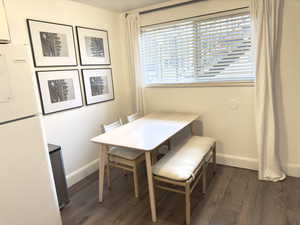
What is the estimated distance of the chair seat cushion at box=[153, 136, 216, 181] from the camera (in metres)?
1.80

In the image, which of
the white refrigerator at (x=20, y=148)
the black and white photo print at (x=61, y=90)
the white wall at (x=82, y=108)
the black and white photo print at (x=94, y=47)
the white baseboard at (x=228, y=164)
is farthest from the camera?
the black and white photo print at (x=94, y=47)

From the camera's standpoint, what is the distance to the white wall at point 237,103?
2.24 meters

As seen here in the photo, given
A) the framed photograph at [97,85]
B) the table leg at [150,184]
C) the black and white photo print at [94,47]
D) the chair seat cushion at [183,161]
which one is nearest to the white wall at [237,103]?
the chair seat cushion at [183,161]

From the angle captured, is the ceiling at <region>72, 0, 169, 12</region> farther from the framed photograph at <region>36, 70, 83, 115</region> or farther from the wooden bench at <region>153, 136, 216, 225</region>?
the wooden bench at <region>153, 136, 216, 225</region>

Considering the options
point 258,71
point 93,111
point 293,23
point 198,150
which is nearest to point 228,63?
point 258,71

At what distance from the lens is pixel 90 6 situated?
8.94ft

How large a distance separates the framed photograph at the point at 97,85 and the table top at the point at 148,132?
68 centimetres

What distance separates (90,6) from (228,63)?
76.0 inches

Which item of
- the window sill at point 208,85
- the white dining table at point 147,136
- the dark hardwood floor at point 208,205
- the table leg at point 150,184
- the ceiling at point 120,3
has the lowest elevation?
the dark hardwood floor at point 208,205

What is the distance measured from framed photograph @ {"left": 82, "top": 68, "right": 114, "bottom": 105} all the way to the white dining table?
680 millimetres

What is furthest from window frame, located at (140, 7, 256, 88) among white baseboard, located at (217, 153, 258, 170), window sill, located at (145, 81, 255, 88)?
white baseboard, located at (217, 153, 258, 170)

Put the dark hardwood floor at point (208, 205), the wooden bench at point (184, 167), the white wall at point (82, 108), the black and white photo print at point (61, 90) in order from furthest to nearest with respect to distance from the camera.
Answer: the black and white photo print at point (61, 90)
the white wall at point (82, 108)
the dark hardwood floor at point (208, 205)
the wooden bench at point (184, 167)

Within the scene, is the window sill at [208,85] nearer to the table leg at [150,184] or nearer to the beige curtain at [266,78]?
the beige curtain at [266,78]

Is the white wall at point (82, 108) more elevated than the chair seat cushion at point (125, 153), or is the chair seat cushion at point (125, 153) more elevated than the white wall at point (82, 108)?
the white wall at point (82, 108)
